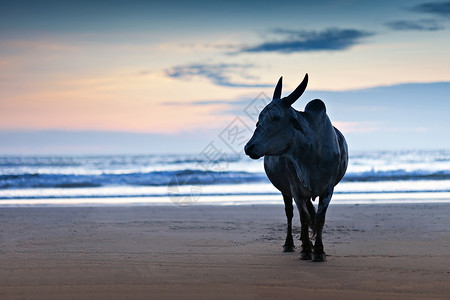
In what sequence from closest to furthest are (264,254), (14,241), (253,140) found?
(253,140) → (264,254) → (14,241)

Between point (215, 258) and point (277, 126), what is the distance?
1.76 meters

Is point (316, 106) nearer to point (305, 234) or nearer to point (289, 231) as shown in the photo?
point (305, 234)

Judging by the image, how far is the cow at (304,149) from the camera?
6.03 m

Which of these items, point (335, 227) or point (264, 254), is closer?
point (264, 254)

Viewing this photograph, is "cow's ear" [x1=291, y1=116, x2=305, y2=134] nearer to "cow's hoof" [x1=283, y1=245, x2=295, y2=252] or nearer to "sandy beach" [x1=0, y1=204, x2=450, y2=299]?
"sandy beach" [x1=0, y1=204, x2=450, y2=299]

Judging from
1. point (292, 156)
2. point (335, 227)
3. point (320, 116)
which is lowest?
point (335, 227)

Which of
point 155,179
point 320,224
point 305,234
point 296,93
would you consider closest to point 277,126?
point 296,93

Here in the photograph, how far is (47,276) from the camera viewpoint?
18.4ft

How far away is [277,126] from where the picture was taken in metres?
6.08

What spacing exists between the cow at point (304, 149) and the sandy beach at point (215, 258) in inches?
24.8

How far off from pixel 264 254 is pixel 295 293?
6.88 feet

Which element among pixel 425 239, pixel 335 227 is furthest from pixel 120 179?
pixel 425 239

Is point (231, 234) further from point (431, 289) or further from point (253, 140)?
point (431, 289)

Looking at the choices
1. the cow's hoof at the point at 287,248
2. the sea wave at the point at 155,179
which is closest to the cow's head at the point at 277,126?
the cow's hoof at the point at 287,248
